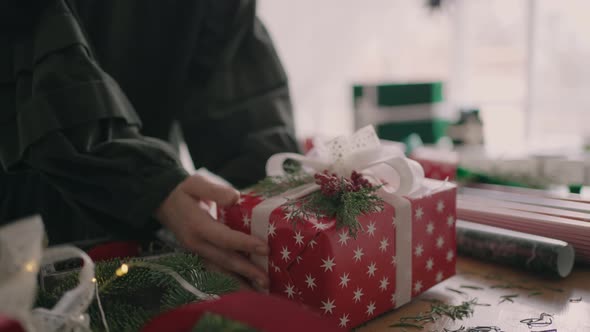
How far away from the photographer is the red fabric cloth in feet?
1.06

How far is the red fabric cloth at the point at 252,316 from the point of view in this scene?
0.32 meters

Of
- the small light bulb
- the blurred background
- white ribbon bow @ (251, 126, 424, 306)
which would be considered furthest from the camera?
the blurred background

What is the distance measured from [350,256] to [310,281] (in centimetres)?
5

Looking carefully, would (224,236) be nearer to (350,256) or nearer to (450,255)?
(350,256)

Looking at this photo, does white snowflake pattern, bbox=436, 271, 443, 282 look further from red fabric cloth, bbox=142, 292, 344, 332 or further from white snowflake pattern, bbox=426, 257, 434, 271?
red fabric cloth, bbox=142, 292, 344, 332

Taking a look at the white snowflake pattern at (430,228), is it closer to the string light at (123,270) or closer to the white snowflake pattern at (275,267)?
the white snowflake pattern at (275,267)

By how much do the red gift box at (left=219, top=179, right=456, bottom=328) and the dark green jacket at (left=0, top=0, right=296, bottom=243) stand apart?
129mm

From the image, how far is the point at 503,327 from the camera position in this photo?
500mm

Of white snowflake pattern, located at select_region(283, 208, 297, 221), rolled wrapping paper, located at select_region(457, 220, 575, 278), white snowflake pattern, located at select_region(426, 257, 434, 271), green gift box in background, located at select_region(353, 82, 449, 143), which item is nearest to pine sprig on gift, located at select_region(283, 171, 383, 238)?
white snowflake pattern, located at select_region(283, 208, 297, 221)

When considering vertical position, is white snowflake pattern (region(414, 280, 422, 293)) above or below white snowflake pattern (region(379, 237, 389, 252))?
below

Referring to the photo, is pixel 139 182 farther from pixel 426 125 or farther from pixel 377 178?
pixel 426 125

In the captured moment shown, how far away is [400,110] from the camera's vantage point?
5.36 ft

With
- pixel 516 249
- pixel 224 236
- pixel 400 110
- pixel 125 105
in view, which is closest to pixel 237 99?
pixel 125 105

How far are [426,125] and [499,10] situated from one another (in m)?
2.53
